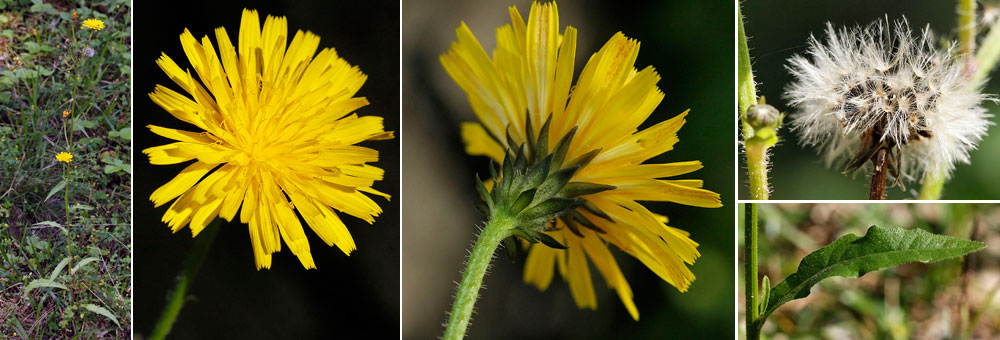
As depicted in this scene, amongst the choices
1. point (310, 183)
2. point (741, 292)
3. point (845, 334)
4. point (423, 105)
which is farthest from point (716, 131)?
point (310, 183)

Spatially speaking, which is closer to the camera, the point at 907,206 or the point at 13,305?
the point at 907,206

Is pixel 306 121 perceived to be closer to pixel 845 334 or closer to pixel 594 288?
pixel 594 288

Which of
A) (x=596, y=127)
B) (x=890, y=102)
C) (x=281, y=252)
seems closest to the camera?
(x=890, y=102)

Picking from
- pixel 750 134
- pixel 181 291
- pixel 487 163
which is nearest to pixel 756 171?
pixel 750 134

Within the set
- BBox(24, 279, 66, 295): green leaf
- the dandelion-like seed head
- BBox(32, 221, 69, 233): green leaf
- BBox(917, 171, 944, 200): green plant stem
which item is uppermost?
the dandelion-like seed head

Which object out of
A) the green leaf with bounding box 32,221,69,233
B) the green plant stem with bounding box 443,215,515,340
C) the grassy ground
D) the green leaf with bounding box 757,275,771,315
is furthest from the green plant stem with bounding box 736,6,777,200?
the green leaf with bounding box 32,221,69,233

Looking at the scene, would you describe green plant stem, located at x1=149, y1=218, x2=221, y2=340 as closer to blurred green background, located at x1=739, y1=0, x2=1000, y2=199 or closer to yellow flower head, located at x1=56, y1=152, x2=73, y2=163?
yellow flower head, located at x1=56, y1=152, x2=73, y2=163

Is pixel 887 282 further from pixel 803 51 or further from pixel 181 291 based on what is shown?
pixel 181 291
